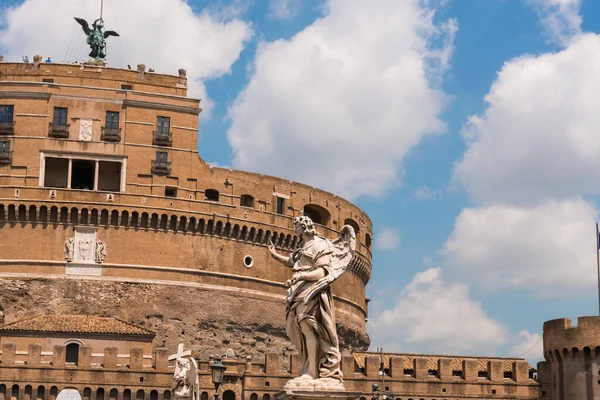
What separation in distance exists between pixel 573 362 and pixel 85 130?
2806 cm

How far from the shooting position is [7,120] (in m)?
60.8

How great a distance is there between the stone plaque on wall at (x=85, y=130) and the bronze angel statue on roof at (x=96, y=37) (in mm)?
7052

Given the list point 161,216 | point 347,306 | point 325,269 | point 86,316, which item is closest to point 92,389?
point 86,316

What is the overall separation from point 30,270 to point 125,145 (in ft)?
27.1

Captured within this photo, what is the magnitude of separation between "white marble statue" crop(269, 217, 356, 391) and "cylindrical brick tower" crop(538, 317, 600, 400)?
49.4m

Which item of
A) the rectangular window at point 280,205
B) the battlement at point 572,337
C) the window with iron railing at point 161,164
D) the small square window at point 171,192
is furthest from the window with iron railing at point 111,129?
the battlement at point 572,337

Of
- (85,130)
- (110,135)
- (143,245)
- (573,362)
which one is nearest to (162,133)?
(110,135)

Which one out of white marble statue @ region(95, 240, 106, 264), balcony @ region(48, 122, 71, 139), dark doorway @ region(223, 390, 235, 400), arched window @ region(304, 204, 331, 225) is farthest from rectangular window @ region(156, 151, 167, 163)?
dark doorway @ region(223, 390, 235, 400)

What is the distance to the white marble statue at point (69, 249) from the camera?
2333 inches

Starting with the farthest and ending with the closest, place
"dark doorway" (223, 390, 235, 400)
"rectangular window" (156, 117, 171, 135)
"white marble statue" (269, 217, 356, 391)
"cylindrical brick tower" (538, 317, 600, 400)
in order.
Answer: "rectangular window" (156, 117, 171, 135) < "cylindrical brick tower" (538, 317, 600, 400) < "dark doorway" (223, 390, 235, 400) < "white marble statue" (269, 217, 356, 391)

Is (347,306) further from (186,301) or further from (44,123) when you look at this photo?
(44,123)

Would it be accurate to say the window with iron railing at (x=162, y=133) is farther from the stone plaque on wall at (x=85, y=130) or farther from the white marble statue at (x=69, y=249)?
the white marble statue at (x=69, y=249)

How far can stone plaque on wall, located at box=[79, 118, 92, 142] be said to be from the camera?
60.6 m

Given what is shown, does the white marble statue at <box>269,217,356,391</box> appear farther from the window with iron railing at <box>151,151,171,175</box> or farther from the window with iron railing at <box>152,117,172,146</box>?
the window with iron railing at <box>152,117,172,146</box>
